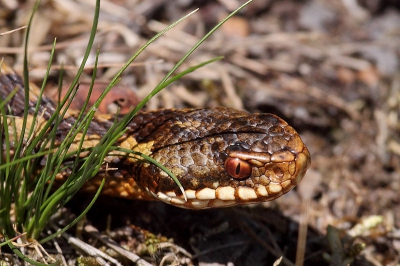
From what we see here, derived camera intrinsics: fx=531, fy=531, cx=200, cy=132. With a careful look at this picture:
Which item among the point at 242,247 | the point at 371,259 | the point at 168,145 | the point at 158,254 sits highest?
the point at 168,145

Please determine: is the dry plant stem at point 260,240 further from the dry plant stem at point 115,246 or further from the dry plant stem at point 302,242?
the dry plant stem at point 115,246

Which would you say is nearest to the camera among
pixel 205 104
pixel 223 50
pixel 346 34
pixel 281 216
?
pixel 281 216

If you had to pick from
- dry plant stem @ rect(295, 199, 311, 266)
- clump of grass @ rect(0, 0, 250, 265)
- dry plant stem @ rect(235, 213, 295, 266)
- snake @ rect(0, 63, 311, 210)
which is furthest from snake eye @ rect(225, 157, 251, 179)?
dry plant stem @ rect(235, 213, 295, 266)

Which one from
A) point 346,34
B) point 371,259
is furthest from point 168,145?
point 346,34

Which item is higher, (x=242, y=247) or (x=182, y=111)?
(x=182, y=111)

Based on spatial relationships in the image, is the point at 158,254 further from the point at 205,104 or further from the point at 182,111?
the point at 205,104

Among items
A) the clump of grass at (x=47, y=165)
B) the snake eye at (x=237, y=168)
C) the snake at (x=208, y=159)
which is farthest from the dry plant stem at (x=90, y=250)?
the snake eye at (x=237, y=168)

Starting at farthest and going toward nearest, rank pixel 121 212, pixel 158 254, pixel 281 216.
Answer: pixel 281 216 < pixel 121 212 < pixel 158 254
